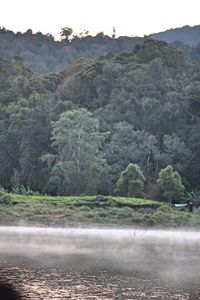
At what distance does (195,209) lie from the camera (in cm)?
6128

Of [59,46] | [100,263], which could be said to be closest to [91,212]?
[100,263]

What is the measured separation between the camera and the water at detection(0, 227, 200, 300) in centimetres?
2352

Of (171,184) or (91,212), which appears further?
(171,184)

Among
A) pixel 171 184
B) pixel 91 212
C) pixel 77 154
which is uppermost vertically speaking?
pixel 77 154

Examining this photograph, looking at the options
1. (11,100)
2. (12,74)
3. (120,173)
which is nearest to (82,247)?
(120,173)

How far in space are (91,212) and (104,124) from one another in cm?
1875

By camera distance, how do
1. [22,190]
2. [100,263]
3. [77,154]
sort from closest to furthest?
1. [100,263]
2. [22,190]
3. [77,154]

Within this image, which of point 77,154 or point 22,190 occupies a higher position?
point 77,154

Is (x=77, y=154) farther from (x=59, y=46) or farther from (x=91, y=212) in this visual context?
(x=59, y=46)

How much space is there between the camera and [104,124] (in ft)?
248

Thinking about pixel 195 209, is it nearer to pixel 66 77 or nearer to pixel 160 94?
pixel 160 94

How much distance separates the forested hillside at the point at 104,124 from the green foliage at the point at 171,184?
6.82 feet

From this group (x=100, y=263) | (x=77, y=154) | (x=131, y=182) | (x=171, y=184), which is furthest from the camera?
(x=77, y=154)

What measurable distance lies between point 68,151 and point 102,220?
13.8 metres
